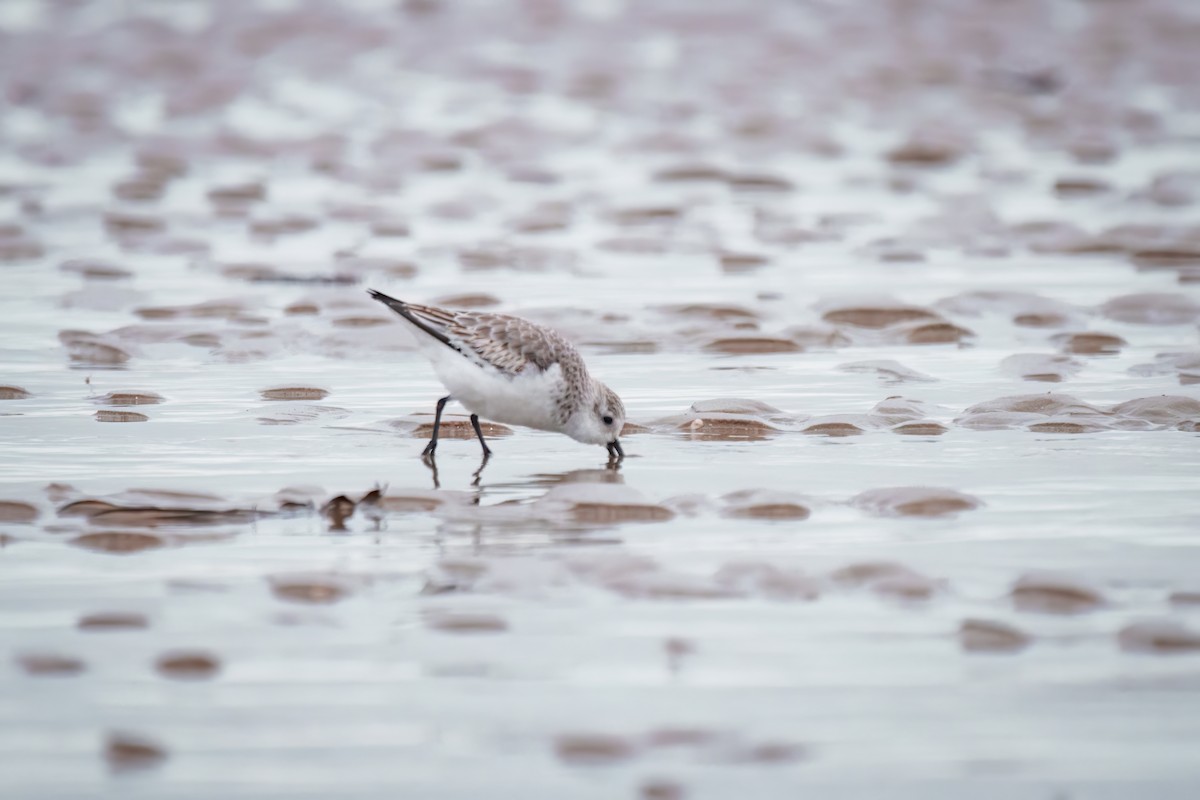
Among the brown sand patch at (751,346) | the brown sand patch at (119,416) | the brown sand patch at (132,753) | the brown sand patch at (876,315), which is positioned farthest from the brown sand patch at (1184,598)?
the brown sand patch at (876,315)

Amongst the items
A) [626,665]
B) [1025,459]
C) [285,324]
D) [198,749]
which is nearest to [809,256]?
[285,324]

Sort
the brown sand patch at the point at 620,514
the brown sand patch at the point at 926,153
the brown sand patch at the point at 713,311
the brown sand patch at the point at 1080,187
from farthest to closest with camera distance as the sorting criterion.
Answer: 1. the brown sand patch at the point at 926,153
2. the brown sand patch at the point at 1080,187
3. the brown sand patch at the point at 713,311
4. the brown sand patch at the point at 620,514

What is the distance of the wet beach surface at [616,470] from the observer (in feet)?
16.2

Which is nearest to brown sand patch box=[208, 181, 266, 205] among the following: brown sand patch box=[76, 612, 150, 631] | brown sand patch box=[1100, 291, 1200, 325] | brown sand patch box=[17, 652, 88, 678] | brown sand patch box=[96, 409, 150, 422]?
brown sand patch box=[96, 409, 150, 422]

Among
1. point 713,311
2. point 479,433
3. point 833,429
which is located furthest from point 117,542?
point 713,311

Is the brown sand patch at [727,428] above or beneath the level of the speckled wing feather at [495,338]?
beneath

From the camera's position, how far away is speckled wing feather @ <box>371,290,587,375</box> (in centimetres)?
829

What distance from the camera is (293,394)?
951 centimetres

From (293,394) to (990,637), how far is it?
16.3 feet

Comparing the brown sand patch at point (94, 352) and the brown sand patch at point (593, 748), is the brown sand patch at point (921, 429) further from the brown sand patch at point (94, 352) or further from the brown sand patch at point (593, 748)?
the brown sand patch at point (94, 352)

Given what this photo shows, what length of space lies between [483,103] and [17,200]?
24.7ft

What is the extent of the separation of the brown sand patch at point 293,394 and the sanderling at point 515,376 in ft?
3.92

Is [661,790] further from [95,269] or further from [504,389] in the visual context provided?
[95,269]

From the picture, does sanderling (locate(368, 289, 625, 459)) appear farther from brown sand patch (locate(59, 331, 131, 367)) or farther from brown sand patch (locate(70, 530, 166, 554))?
brown sand patch (locate(59, 331, 131, 367))
